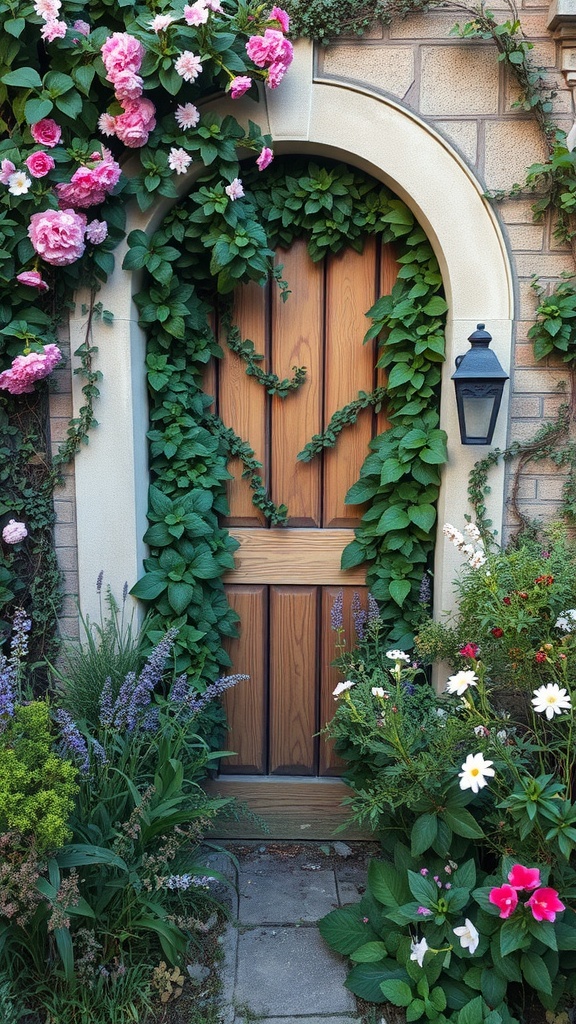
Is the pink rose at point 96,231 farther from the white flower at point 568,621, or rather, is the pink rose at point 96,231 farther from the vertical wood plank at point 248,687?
the white flower at point 568,621

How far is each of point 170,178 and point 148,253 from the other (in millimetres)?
254

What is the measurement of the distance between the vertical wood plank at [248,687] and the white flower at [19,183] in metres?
1.57

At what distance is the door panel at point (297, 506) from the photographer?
284cm

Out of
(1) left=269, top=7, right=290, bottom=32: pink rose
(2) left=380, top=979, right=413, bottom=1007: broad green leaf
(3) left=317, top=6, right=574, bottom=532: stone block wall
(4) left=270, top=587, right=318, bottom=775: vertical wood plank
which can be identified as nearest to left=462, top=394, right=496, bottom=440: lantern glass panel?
(3) left=317, top=6, right=574, bottom=532: stone block wall

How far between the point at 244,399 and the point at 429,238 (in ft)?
2.94

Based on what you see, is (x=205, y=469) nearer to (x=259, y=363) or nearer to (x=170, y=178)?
(x=259, y=363)

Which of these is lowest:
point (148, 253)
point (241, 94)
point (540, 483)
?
point (540, 483)

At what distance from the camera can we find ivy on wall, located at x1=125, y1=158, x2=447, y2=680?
262 cm

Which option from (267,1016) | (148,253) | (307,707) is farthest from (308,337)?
(267,1016)

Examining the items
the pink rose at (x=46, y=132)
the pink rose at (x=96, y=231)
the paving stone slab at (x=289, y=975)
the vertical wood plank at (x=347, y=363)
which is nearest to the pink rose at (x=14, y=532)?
the pink rose at (x=96, y=231)

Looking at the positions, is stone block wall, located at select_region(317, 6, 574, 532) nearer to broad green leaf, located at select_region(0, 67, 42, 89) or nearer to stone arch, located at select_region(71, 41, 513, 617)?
stone arch, located at select_region(71, 41, 513, 617)

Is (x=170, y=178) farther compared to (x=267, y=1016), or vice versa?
(x=170, y=178)

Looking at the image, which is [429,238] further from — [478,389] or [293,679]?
[293,679]

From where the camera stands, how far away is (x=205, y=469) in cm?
277
